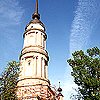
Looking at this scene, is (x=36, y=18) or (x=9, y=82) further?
(x=36, y=18)

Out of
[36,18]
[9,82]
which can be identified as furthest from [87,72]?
[36,18]

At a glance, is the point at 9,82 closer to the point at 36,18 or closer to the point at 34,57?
the point at 34,57

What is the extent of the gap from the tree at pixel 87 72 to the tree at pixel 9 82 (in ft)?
29.9

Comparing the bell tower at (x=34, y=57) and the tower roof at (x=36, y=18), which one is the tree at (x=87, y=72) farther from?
the tower roof at (x=36, y=18)

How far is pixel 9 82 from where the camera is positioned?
15195mm

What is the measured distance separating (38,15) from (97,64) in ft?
68.3

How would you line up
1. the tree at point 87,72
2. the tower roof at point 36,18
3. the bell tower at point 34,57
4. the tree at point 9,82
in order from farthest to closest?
the tower roof at point 36,18, the bell tower at point 34,57, the tree at point 87,72, the tree at point 9,82

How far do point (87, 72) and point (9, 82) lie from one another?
10.7m

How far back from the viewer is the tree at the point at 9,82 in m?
14.9

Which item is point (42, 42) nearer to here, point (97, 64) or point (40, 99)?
point (97, 64)

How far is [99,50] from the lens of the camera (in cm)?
2564

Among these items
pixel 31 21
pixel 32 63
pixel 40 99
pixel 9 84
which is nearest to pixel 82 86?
pixel 40 99

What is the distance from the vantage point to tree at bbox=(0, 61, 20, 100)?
14909 millimetres

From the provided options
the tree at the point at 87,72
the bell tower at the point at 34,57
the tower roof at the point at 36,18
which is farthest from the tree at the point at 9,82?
the tower roof at the point at 36,18
